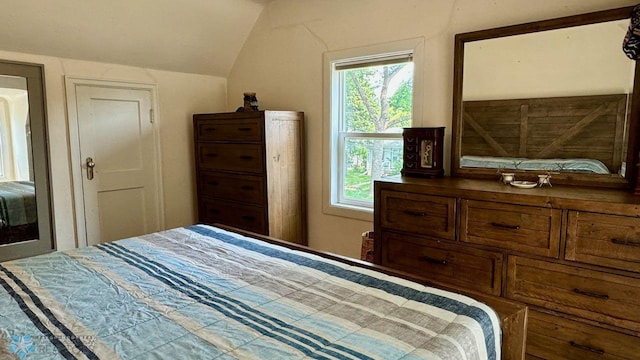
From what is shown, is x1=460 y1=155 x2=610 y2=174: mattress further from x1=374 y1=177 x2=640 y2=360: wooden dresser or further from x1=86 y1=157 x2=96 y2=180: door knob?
x1=86 y1=157 x2=96 y2=180: door knob

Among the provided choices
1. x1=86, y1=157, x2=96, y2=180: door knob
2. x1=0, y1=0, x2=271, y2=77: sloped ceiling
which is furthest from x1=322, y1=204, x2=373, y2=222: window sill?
x1=86, y1=157, x2=96, y2=180: door knob

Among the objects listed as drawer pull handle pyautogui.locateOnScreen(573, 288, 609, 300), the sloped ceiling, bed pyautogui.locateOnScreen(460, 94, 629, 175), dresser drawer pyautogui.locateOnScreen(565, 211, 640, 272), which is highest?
the sloped ceiling

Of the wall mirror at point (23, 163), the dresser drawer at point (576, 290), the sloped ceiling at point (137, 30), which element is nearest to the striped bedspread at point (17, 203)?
the wall mirror at point (23, 163)

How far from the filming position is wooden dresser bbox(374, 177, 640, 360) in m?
1.67

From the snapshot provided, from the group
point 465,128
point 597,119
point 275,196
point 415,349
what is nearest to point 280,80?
point 275,196

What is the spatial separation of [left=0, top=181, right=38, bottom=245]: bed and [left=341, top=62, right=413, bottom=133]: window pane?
261 centimetres

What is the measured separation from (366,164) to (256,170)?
0.93 metres

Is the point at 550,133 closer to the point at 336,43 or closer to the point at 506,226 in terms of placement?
the point at 506,226

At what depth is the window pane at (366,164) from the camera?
3105 millimetres

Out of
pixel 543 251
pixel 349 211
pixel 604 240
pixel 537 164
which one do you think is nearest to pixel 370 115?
pixel 349 211

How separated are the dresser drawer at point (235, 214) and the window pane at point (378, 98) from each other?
1.06 metres

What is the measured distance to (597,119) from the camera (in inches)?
83.4

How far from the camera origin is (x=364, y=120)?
10.6ft

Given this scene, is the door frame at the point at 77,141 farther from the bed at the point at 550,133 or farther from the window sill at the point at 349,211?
the bed at the point at 550,133
